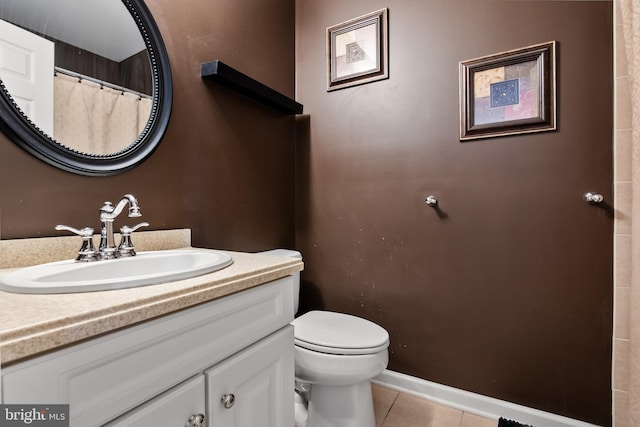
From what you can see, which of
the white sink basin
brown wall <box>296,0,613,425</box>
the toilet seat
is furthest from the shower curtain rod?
the toilet seat

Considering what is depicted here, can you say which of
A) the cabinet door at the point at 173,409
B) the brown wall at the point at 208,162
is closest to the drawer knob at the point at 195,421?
the cabinet door at the point at 173,409

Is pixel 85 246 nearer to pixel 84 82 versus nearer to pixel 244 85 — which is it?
pixel 84 82

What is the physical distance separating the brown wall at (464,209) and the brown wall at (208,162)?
20 cm

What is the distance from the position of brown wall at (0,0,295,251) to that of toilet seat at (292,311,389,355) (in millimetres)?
519

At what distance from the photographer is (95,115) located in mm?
998

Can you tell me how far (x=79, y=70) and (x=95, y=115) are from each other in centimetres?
14

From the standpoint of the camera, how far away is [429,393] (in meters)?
1.55

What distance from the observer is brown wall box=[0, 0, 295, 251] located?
0.89 metres

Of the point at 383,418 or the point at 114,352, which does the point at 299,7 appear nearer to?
the point at 114,352

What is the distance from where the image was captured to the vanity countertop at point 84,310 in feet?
1.38

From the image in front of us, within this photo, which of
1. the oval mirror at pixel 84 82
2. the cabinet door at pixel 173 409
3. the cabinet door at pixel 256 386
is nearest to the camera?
the cabinet door at pixel 173 409

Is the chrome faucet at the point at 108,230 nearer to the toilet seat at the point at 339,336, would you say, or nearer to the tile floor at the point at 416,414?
the toilet seat at the point at 339,336

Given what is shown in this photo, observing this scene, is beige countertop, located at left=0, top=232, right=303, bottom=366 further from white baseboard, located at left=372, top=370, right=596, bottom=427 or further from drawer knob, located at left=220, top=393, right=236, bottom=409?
white baseboard, located at left=372, top=370, right=596, bottom=427

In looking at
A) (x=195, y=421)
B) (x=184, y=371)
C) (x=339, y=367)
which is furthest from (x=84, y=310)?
(x=339, y=367)
